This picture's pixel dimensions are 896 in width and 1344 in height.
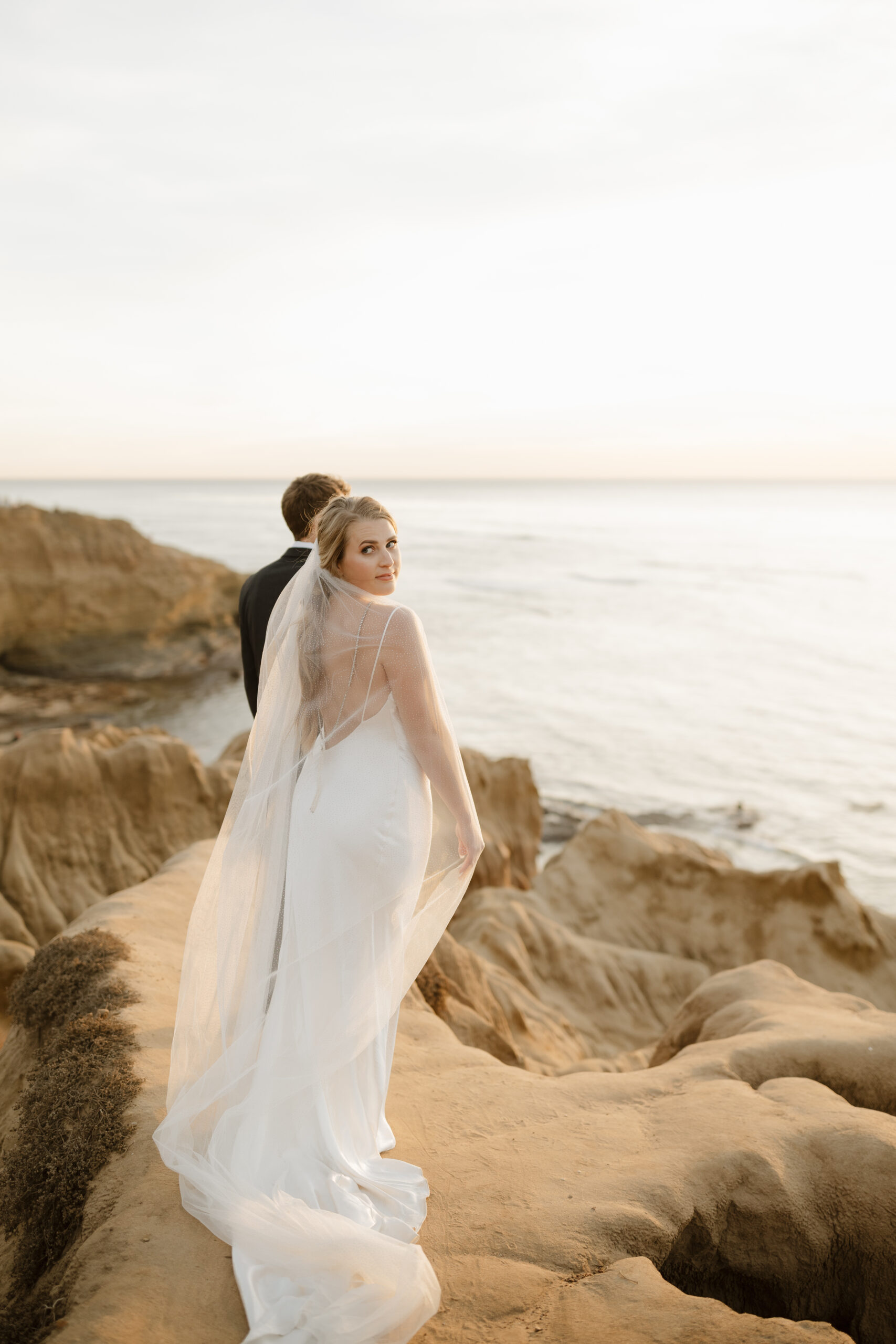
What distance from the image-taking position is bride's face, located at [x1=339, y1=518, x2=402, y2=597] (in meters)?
3.18

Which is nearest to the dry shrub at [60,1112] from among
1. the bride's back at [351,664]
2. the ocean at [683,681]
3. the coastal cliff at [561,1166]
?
the coastal cliff at [561,1166]

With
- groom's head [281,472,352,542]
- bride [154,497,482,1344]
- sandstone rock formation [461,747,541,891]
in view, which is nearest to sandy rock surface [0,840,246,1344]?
bride [154,497,482,1344]

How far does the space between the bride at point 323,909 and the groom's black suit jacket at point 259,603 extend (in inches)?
26.8

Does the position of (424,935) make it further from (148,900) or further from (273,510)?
(273,510)

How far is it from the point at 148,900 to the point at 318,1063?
2.90 meters

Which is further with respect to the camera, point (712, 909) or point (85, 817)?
point (712, 909)

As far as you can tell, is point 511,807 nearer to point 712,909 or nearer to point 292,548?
point 712,909

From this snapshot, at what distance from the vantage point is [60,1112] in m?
3.49

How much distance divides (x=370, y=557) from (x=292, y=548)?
0.91m

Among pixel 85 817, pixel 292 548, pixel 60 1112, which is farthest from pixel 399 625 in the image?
pixel 85 817

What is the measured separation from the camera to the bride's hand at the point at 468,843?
345cm

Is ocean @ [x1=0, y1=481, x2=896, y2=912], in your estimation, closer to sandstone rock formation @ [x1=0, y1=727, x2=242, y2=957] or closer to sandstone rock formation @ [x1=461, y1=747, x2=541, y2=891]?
sandstone rock formation @ [x1=461, y1=747, x2=541, y2=891]

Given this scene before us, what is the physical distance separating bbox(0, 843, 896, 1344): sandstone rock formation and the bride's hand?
1189mm

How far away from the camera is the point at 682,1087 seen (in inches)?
177
